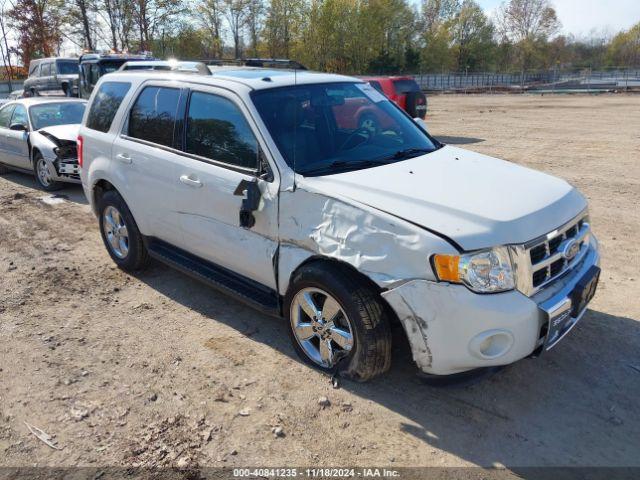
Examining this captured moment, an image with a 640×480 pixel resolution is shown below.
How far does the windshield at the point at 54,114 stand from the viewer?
9423 mm

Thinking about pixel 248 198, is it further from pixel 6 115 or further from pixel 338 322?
pixel 6 115

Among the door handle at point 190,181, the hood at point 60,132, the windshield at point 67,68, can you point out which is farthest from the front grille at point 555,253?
the windshield at point 67,68

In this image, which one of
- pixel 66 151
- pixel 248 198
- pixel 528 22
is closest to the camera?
pixel 248 198

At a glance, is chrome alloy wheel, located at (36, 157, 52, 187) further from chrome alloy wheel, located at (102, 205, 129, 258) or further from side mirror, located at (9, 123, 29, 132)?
chrome alloy wheel, located at (102, 205, 129, 258)

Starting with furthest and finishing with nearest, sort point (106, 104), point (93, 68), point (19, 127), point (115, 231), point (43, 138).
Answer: point (93, 68), point (19, 127), point (43, 138), point (115, 231), point (106, 104)

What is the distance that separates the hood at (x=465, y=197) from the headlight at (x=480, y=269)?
0.06m

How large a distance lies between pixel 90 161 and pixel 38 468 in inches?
132

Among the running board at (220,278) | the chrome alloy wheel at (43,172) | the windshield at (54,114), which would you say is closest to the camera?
the running board at (220,278)

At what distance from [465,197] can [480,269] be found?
1.72 ft

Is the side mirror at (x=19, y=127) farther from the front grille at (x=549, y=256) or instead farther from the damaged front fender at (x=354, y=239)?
the front grille at (x=549, y=256)

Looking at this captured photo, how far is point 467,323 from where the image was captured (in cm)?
278

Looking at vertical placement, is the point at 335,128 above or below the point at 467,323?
above

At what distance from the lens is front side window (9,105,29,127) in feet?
31.2

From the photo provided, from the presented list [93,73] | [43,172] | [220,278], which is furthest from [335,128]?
[93,73]
